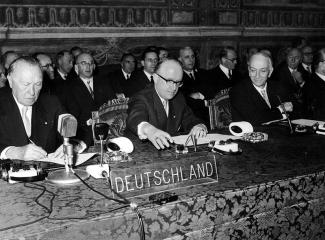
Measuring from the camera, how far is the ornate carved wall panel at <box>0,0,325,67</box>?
7.36 meters

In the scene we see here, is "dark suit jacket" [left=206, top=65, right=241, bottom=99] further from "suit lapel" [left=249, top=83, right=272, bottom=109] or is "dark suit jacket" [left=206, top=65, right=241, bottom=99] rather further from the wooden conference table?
the wooden conference table

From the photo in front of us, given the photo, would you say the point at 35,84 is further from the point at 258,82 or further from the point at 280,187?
the point at 258,82

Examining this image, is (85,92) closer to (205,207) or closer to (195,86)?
(195,86)

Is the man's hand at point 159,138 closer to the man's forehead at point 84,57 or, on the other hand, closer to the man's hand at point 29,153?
the man's hand at point 29,153

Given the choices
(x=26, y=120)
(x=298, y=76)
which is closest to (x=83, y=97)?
(x=26, y=120)

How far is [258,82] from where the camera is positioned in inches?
170

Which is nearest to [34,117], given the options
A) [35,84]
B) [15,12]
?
[35,84]

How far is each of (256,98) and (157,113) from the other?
1.12 metres

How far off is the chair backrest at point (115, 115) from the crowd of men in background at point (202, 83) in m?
0.18

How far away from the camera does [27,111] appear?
3217 mm

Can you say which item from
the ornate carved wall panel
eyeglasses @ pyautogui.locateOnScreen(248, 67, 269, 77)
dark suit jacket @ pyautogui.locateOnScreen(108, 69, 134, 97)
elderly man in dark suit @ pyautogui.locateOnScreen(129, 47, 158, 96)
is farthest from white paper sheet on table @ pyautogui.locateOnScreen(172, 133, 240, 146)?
the ornate carved wall panel

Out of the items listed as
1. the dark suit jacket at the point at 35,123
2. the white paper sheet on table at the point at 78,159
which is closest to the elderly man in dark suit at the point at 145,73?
the dark suit jacket at the point at 35,123

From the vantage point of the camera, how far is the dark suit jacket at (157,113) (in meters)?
3.40

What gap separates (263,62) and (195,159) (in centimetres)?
228
